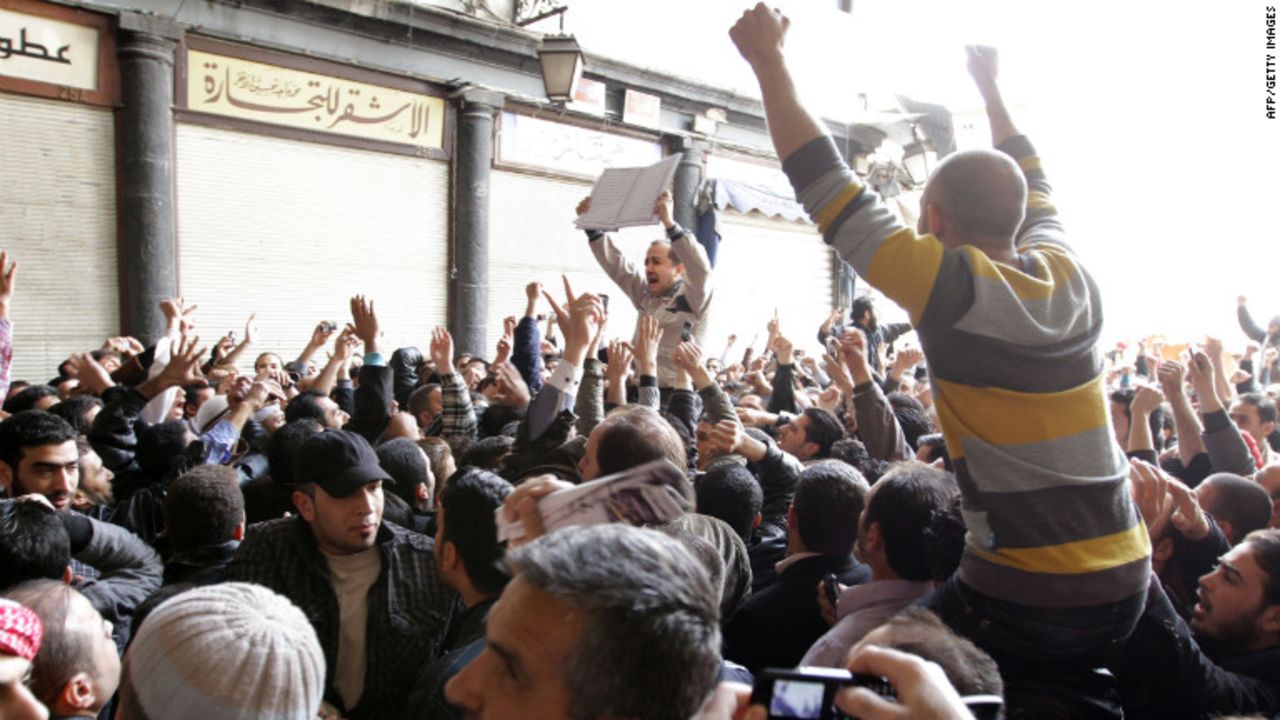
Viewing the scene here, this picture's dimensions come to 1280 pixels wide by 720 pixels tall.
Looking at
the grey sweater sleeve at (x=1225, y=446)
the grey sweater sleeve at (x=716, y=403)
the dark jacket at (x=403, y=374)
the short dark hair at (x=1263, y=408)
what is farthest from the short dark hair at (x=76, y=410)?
the short dark hair at (x=1263, y=408)

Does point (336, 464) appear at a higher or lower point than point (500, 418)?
higher

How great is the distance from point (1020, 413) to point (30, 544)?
2.35 m

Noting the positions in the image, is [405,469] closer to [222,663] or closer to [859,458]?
[859,458]

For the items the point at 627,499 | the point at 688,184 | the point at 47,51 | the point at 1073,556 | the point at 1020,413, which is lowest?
the point at 1073,556

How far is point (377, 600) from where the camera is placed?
262 centimetres

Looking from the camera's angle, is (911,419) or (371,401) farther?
(911,419)

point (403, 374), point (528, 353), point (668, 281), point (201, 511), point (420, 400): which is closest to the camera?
point (201, 511)

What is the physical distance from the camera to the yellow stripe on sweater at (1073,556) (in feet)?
5.95

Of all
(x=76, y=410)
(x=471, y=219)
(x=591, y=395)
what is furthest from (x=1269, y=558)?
(x=471, y=219)

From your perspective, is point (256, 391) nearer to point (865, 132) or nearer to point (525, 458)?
point (525, 458)

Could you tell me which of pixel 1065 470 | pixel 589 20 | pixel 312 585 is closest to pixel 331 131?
pixel 589 20

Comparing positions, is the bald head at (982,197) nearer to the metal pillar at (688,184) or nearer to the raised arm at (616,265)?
the raised arm at (616,265)

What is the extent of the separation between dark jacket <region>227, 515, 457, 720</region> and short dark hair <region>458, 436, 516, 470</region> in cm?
102

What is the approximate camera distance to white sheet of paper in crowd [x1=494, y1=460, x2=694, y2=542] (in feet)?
4.77
